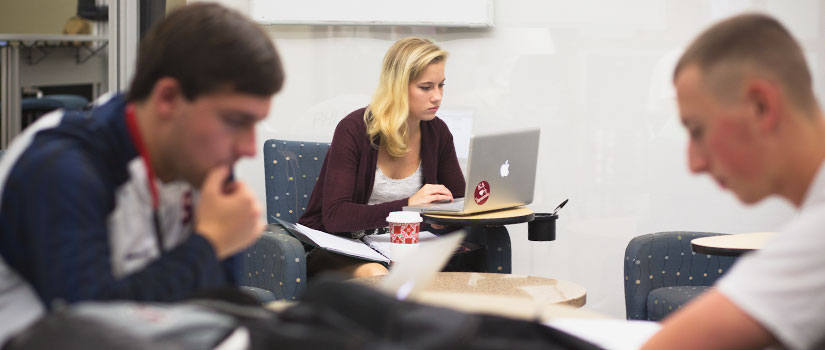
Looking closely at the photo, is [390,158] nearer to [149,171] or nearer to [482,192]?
[482,192]

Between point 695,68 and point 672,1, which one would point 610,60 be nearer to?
point 672,1

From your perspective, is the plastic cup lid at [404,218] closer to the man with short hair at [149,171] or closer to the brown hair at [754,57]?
the man with short hair at [149,171]

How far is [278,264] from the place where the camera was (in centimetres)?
295

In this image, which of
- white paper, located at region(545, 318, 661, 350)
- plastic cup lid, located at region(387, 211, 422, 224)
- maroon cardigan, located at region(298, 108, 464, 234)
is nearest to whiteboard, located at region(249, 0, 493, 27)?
maroon cardigan, located at region(298, 108, 464, 234)

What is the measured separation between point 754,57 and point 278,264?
2.02m

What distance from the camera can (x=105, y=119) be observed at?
140cm

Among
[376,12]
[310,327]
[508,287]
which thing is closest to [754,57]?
[310,327]

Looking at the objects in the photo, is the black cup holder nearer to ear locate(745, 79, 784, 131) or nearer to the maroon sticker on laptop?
the maroon sticker on laptop

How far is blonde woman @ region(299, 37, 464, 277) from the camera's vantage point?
10.7ft

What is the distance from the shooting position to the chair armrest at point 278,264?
2904mm

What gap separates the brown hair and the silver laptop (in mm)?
1782

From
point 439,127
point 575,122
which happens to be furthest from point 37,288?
point 575,122

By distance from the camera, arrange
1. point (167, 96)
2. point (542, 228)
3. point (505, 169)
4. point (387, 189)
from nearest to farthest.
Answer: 1. point (167, 96)
2. point (505, 169)
3. point (542, 228)
4. point (387, 189)

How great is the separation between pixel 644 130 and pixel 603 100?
228 mm
